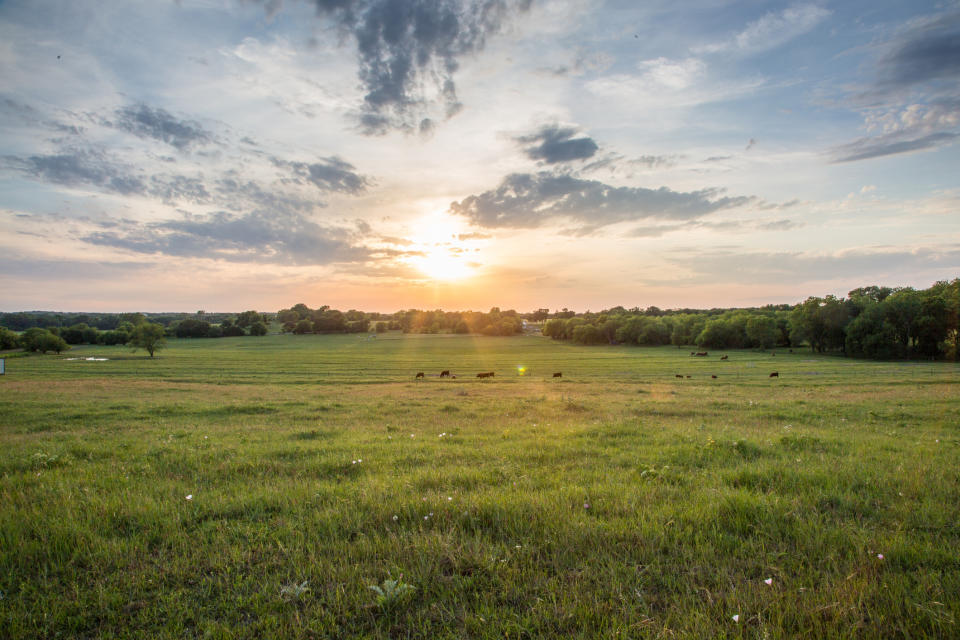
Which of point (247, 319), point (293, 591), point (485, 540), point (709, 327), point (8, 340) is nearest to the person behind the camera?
point (293, 591)

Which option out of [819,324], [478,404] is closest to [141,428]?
[478,404]

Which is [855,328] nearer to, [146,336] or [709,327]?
[709,327]

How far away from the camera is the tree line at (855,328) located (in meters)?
74.8

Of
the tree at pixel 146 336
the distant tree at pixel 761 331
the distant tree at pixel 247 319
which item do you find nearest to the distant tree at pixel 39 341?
the tree at pixel 146 336

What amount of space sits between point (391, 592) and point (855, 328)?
106 m

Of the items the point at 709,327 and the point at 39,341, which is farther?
the point at 709,327

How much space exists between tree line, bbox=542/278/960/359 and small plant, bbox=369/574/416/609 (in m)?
96.7

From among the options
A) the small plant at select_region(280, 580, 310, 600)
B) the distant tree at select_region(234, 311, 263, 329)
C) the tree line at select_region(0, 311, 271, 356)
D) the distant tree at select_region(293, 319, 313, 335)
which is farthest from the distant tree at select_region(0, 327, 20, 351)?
the small plant at select_region(280, 580, 310, 600)

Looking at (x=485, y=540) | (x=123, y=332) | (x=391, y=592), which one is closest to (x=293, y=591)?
(x=391, y=592)

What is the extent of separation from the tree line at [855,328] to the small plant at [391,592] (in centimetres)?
9670

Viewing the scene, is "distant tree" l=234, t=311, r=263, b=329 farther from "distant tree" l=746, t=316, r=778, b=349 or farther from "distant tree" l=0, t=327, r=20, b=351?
"distant tree" l=746, t=316, r=778, b=349

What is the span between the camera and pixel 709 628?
318cm

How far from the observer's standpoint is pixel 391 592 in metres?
3.62

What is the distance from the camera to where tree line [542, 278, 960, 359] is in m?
74.8
